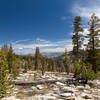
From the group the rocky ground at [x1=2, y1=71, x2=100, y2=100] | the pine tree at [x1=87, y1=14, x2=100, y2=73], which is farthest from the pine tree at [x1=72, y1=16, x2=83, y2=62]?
the rocky ground at [x1=2, y1=71, x2=100, y2=100]

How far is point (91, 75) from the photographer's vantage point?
997 centimetres

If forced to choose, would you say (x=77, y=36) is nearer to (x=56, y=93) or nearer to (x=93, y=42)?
(x=93, y=42)

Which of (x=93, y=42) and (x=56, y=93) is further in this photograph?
(x=93, y=42)

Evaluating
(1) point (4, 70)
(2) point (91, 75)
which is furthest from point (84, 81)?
(1) point (4, 70)

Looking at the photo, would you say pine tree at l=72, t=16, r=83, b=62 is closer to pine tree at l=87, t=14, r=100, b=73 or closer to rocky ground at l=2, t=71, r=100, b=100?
pine tree at l=87, t=14, r=100, b=73

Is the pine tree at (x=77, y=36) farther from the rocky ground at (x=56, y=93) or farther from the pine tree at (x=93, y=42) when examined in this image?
the rocky ground at (x=56, y=93)

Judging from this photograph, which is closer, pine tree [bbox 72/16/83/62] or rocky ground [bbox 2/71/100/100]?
rocky ground [bbox 2/71/100/100]

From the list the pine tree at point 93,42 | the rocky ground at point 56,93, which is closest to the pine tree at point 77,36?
the pine tree at point 93,42

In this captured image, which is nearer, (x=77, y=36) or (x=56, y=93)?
(x=56, y=93)

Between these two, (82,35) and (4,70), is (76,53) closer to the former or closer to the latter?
(82,35)

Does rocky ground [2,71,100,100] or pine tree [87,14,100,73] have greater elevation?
pine tree [87,14,100,73]

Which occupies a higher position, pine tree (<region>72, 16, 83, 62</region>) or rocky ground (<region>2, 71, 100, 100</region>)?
pine tree (<region>72, 16, 83, 62</region>)

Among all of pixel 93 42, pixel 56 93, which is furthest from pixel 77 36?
pixel 56 93

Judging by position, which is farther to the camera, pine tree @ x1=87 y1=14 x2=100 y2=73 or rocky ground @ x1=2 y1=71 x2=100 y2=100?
pine tree @ x1=87 y1=14 x2=100 y2=73
